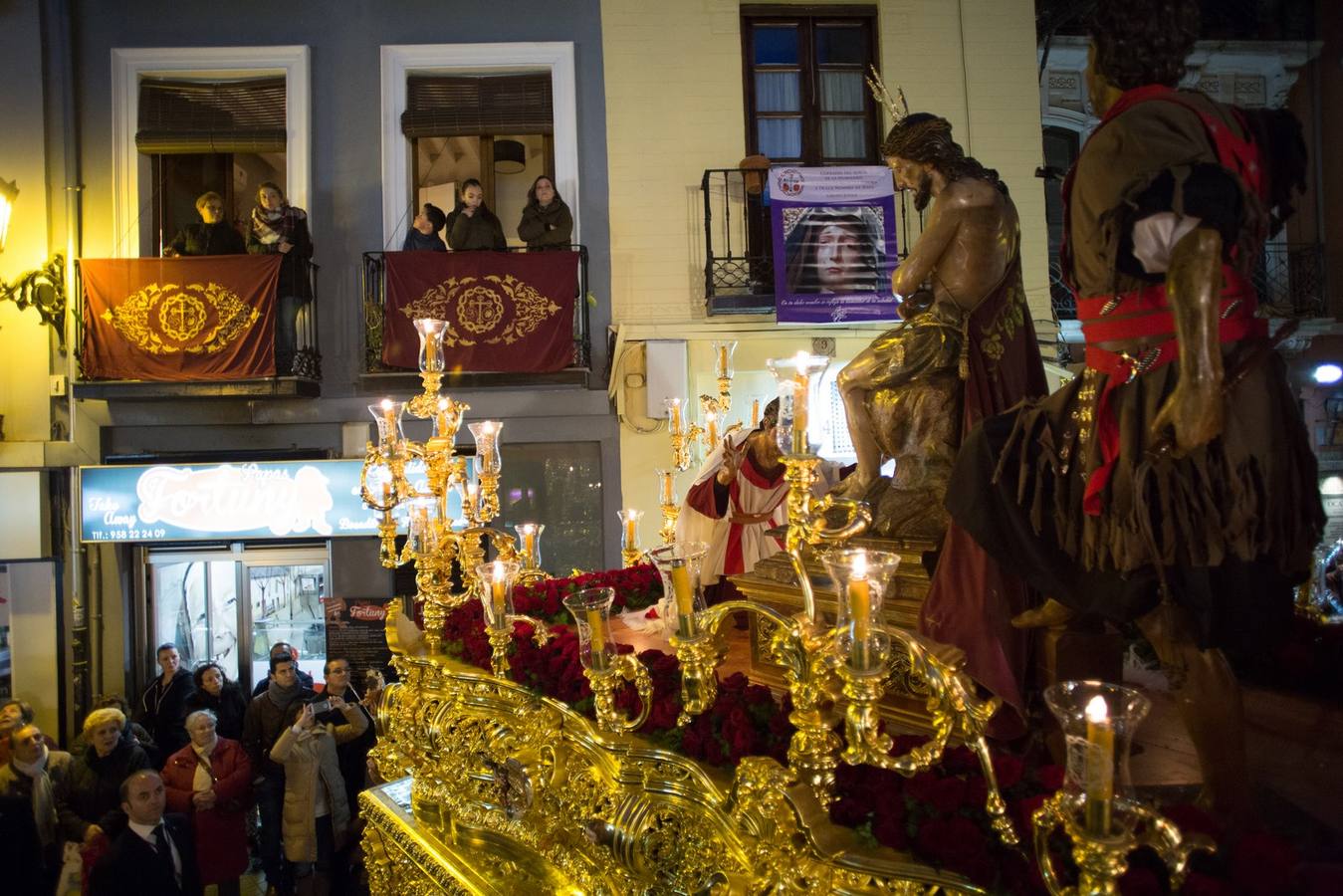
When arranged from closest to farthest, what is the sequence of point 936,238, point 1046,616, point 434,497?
point 1046,616, point 936,238, point 434,497

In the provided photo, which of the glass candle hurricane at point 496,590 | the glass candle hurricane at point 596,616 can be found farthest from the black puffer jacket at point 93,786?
the glass candle hurricane at point 596,616

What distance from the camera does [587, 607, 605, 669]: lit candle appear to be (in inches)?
91.8

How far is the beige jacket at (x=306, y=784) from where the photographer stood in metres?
5.41

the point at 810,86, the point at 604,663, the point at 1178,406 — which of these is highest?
the point at 810,86

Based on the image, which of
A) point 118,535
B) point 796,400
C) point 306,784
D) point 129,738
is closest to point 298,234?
point 118,535

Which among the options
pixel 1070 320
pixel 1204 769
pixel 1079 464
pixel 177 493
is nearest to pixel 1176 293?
pixel 1079 464

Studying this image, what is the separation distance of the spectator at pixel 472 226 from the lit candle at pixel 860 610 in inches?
294

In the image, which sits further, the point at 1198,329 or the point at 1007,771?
the point at 1007,771

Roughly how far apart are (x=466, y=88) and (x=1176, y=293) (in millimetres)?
8561

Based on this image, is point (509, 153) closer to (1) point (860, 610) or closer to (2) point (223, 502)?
(2) point (223, 502)

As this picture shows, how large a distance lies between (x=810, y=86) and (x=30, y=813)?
27.6ft

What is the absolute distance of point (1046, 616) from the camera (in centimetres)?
225

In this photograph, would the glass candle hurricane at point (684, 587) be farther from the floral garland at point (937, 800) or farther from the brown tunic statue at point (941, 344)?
the brown tunic statue at point (941, 344)

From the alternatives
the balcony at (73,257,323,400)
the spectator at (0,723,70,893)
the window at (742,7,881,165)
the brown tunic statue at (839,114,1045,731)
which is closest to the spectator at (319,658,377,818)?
the spectator at (0,723,70,893)
